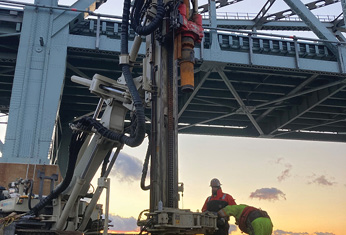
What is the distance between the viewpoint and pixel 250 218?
699cm

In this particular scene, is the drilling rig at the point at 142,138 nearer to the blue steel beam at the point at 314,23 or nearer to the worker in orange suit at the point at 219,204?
the worker in orange suit at the point at 219,204

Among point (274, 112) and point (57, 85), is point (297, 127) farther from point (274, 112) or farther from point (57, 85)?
point (57, 85)

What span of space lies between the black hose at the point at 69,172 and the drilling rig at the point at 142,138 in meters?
0.02

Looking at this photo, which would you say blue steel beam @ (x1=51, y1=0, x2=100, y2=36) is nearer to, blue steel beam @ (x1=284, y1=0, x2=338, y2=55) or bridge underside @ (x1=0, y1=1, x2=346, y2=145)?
bridge underside @ (x1=0, y1=1, x2=346, y2=145)

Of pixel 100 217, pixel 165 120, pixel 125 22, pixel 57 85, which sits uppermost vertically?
pixel 57 85

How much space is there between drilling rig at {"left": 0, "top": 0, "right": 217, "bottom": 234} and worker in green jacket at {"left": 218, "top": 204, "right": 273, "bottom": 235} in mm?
1200

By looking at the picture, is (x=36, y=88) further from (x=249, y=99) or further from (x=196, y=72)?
(x=249, y=99)

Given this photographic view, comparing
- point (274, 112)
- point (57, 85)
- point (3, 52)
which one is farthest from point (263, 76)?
point (3, 52)

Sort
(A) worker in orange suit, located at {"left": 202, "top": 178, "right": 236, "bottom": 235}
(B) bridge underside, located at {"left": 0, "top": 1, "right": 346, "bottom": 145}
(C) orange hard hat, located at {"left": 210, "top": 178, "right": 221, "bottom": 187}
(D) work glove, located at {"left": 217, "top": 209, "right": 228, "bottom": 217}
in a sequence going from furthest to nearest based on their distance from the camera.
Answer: (B) bridge underside, located at {"left": 0, "top": 1, "right": 346, "bottom": 145}
(C) orange hard hat, located at {"left": 210, "top": 178, "right": 221, "bottom": 187}
(A) worker in orange suit, located at {"left": 202, "top": 178, "right": 236, "bottom": 235}
(D) work glove, located at {"left": 217, "top": 209, "right": 228, "bottom": 217}

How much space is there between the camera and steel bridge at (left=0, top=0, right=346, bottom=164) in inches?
589

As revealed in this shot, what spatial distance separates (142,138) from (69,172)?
213cm

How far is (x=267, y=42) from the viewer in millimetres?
19484

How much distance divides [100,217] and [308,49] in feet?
48.6

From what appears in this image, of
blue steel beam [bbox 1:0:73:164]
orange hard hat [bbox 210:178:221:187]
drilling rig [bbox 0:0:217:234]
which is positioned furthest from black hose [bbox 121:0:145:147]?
blue steel beam [bbox 1:0:73:164]
